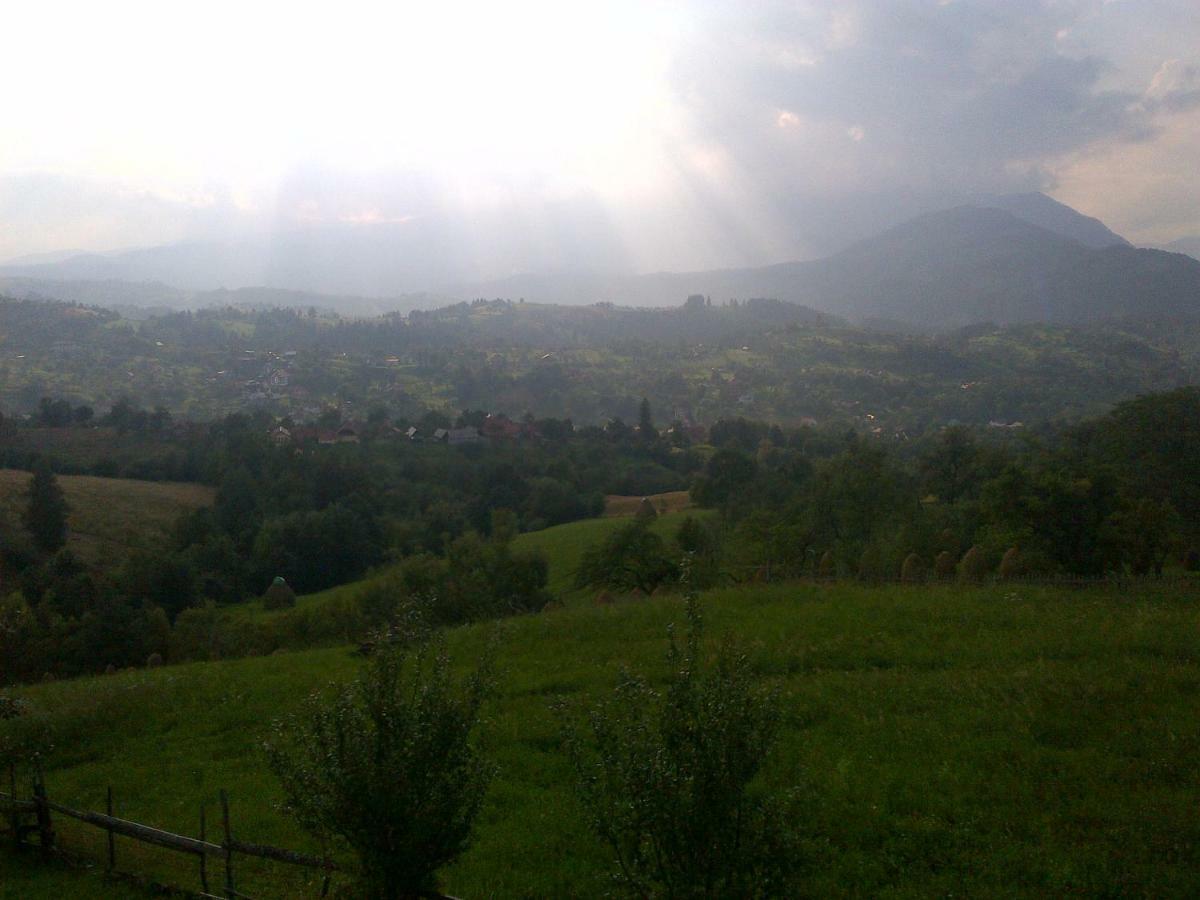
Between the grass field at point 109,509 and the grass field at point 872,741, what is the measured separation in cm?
3869

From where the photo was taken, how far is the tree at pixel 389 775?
6.62 m

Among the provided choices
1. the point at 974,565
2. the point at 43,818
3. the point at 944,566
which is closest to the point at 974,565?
the point at 974,565

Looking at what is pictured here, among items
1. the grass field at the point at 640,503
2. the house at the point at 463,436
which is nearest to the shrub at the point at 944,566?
the grass field at the point at 640,503

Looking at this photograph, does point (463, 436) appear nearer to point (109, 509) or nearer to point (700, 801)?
point (109, 509)

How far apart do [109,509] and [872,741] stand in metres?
65.3

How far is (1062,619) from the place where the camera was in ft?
52.9

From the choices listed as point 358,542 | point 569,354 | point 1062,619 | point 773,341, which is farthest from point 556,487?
point 773,341

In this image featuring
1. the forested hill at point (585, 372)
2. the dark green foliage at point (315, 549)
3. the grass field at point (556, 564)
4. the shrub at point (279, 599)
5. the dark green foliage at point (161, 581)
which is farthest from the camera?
the forested hill at point (585, 372)

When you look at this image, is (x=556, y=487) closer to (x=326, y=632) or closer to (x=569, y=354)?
(x=326, y=632)

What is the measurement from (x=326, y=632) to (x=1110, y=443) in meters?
39.4

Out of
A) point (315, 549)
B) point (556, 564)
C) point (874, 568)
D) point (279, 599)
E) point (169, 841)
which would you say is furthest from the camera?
point (315, 549)

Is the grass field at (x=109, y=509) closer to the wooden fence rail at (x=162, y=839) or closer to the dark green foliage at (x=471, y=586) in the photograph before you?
the dark green foliage at (x=471, y=586)

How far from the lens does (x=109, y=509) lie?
2382 inches

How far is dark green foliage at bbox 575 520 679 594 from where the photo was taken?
33.3 meters
